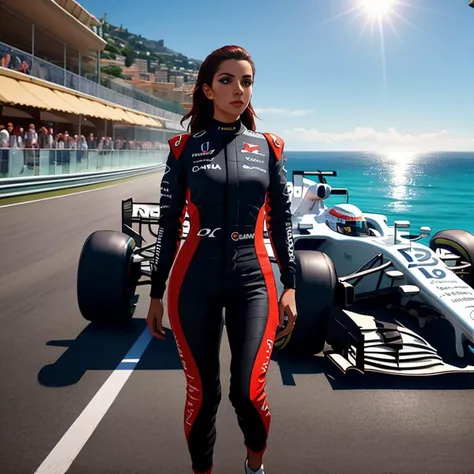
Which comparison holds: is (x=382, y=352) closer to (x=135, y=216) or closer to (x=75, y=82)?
(x=135, y=216)

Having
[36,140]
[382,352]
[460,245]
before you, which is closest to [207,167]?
[382,352]

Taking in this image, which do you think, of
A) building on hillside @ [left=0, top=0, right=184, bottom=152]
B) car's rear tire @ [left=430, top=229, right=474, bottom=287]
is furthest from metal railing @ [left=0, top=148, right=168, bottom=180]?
car's rear tire @ [left=430, top=229, right=474, bottom=287]

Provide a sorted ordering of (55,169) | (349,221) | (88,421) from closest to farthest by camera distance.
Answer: (88,421)
(349,221)
(55,169)

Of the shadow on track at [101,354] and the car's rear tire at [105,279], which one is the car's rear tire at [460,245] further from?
the car's rear tire at [105,279]

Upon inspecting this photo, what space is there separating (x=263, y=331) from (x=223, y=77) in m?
1.15

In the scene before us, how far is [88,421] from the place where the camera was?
10.6ft

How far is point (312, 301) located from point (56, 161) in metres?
17.1

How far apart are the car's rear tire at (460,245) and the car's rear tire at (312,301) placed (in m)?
2.70

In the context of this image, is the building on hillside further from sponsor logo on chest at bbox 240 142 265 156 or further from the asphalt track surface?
sponsor logo on chest at bbox 240 142 265 156

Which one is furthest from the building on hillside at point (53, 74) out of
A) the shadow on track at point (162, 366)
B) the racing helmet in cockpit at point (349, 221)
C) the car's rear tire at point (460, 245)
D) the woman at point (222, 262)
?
the woman at point (222, 262)

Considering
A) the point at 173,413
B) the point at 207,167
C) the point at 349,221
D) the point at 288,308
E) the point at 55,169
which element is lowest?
the point at 55,169

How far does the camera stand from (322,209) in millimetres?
7438

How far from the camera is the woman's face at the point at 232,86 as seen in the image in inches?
95.3

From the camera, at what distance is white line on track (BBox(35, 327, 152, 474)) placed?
275 centimetres
